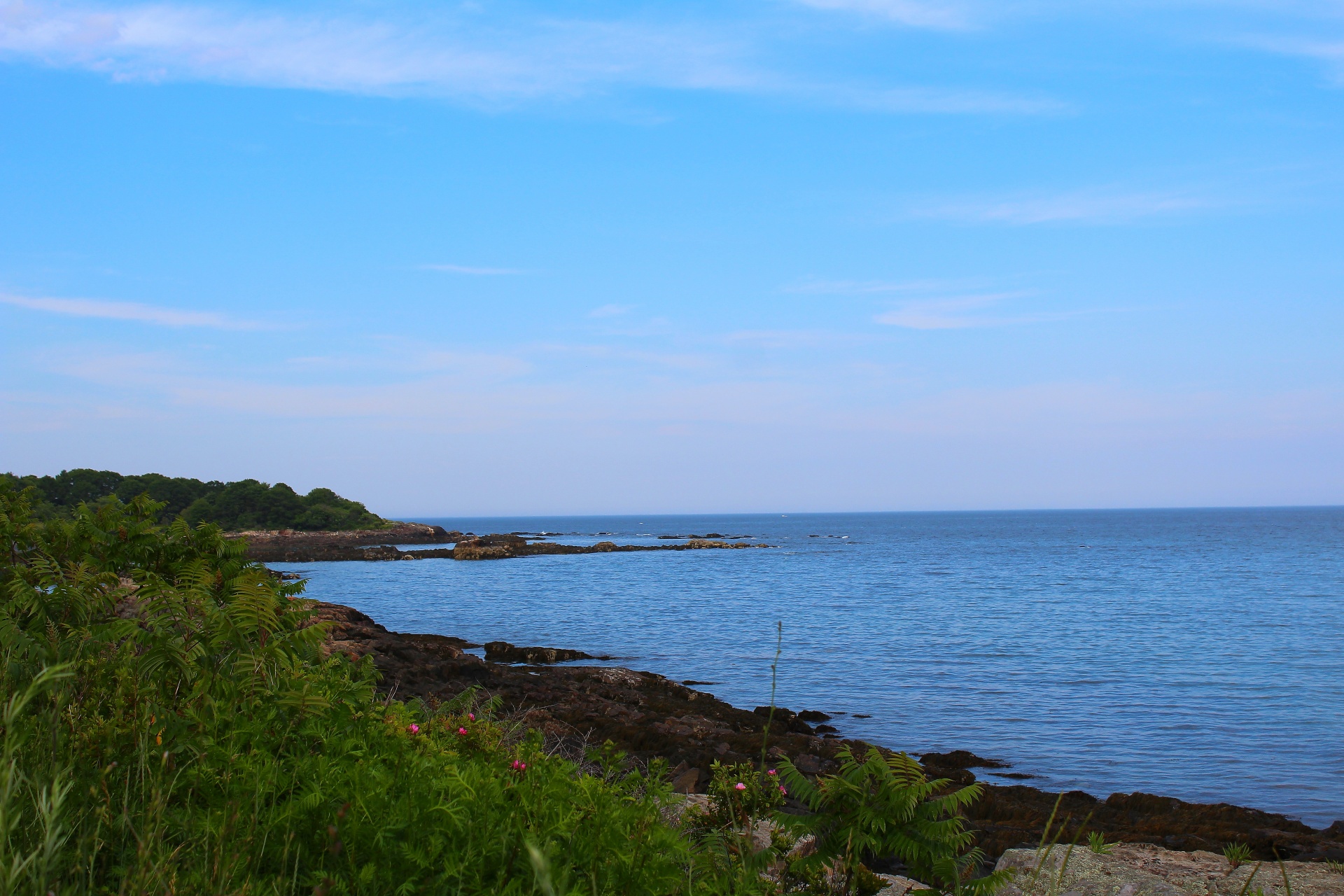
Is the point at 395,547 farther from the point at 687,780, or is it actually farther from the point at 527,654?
the point at 687,780

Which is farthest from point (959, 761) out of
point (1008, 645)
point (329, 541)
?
point (329, 541)

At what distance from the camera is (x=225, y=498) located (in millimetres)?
105000

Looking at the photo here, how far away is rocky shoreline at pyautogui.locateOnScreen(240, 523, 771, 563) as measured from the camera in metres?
78.4

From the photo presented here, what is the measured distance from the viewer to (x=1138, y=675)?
2461cm

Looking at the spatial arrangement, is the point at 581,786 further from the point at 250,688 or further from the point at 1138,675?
the point at 1138,675

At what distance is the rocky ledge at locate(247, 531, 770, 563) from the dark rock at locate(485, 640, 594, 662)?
43527mm

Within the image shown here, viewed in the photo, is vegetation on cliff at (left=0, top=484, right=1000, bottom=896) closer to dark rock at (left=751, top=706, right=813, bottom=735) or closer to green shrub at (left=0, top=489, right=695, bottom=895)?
green shrub at (left=0, top=489, right=695, bottom=895)

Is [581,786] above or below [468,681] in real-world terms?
above

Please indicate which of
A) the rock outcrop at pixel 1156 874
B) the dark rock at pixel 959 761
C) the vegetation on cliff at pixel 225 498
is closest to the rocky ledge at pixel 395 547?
the vegetation on cliff at pixel 225 498

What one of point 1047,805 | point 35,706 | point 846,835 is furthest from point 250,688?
point 1047,805

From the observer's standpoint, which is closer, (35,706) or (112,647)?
(35,706)

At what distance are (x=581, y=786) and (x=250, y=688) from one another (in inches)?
66.8

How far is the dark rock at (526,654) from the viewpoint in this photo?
2594 centimetres

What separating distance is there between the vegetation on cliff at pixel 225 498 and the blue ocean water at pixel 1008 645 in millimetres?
37375
